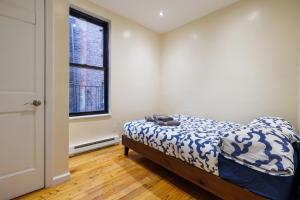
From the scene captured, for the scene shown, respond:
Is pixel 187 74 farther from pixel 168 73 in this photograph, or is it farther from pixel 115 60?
pixel 115 60

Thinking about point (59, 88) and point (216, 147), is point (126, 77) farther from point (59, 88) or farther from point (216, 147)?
point (216, 147)

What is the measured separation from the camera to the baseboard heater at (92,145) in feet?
8.68

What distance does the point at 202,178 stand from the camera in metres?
1.60

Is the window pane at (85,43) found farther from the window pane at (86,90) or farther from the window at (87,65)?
the window pane at (86,90)

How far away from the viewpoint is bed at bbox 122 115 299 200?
3.77 ft

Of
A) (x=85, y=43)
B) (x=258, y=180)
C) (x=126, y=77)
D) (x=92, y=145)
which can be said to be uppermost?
(x=85, y=43)

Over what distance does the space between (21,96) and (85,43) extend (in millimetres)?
1717

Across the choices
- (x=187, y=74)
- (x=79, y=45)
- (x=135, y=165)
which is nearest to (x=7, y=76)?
(x=79, y=45)

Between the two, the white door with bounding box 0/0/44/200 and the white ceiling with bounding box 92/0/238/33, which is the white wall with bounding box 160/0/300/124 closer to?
the white ceiling with bounding box 92/0/238/33

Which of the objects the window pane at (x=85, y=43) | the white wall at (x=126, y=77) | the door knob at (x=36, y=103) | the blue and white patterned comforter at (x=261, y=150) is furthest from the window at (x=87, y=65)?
the blue and white patterned comforter at (x=261, y=150)

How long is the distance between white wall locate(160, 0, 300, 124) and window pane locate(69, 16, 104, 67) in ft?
5.74

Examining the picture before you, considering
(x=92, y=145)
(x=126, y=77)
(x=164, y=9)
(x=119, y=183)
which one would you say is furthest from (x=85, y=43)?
(x=119, y=183)

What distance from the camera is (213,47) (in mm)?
3078

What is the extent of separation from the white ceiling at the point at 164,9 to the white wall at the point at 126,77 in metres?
0.20
